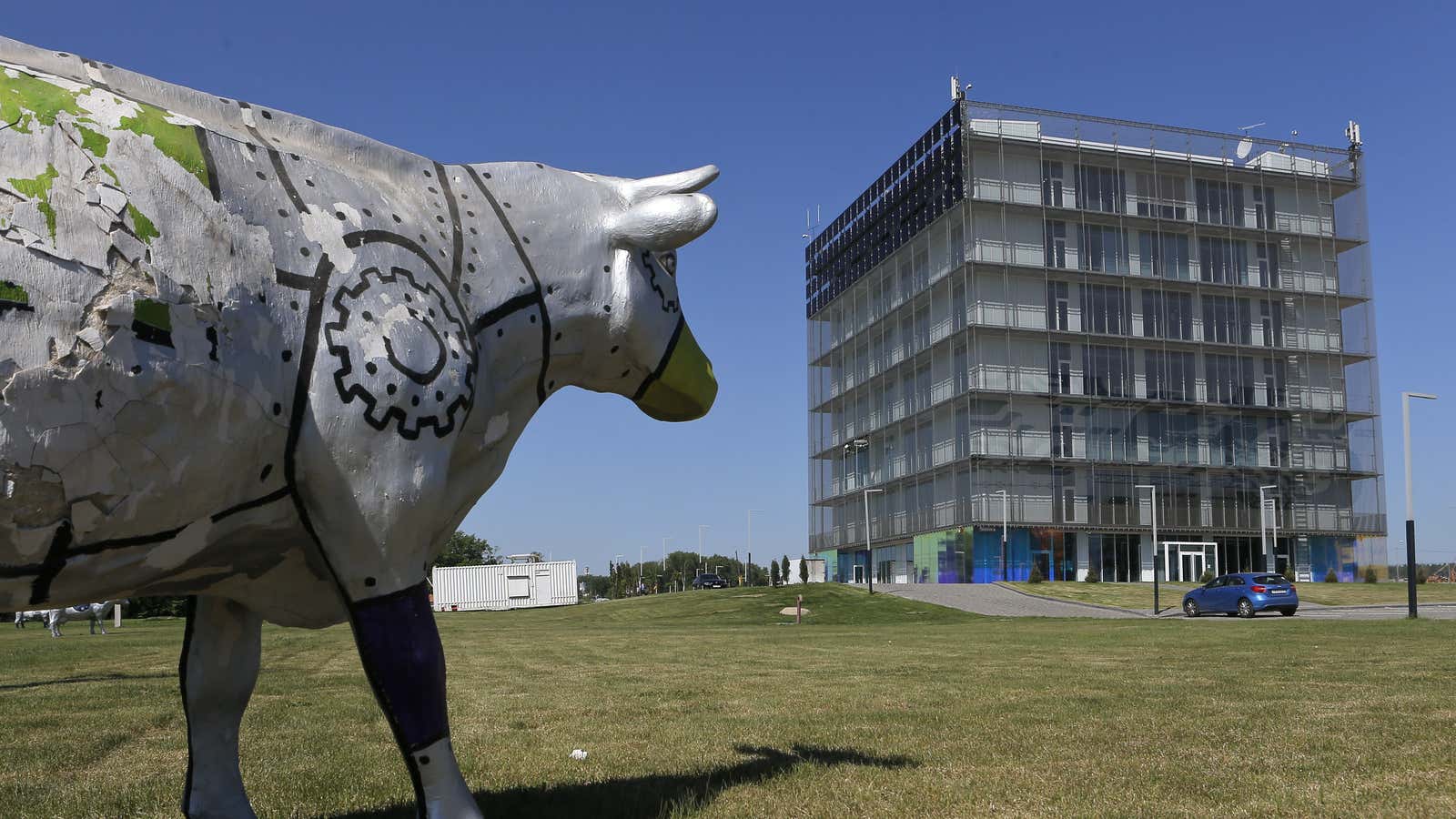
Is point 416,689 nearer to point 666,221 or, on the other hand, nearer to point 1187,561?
point 666,221

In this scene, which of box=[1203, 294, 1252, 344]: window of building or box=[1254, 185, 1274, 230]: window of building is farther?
box=[1254, 185, 1274, 230]: window of building

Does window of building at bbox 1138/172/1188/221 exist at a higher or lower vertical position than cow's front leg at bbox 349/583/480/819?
higher

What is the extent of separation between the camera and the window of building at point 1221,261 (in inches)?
2530

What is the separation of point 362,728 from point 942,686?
5.35m

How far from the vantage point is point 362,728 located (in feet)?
29.1

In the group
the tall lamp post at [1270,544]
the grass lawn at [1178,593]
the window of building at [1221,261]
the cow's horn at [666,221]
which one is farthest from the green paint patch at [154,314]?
the window of building at [1221,261]

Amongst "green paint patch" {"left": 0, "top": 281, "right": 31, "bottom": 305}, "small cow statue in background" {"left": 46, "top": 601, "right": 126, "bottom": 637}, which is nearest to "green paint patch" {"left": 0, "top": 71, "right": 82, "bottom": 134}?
"green paint patch" {"left": 0, "top": 281, "right": 31, "bottom": 305}

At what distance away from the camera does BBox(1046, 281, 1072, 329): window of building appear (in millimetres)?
62156

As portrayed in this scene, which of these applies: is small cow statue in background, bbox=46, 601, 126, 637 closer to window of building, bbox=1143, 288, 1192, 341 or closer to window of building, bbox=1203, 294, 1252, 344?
window of building, bbox=1143, 288, 1192, 341

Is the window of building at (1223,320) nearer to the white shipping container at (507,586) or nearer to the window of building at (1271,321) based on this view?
the window of building at (1271,321)

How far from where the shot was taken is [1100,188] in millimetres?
63406

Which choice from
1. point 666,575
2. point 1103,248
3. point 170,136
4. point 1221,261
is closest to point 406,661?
point 170,136

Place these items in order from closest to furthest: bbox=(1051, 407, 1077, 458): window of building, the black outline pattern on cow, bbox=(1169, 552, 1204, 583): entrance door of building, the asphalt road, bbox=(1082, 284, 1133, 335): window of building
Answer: the black outline pattern on cow
the asphalt road
bbox=(1169, 552, 1204, 583): entrance door of building
bbox=(1051, 407, 1077, 458): window of building
bbox=(1082, 284, 1133, 335): window of building

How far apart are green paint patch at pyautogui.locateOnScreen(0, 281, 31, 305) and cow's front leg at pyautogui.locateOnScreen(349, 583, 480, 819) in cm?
145
